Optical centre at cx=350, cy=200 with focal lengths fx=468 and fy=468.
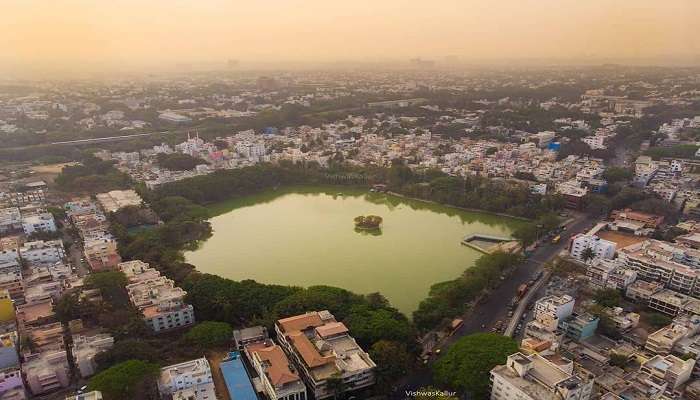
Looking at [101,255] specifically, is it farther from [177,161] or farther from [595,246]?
[595,246]

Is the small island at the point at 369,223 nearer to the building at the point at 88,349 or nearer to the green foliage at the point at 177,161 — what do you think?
the building at the point at 88,349

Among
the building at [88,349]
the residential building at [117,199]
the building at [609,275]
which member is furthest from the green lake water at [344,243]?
the building at [88,349]

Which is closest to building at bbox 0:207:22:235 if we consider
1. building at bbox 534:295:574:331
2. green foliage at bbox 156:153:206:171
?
green foliage at bbox 156:153:206:171

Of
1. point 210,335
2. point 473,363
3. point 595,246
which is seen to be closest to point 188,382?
point 210,335

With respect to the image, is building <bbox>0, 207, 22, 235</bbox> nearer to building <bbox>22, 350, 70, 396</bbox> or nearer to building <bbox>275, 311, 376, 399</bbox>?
building <bbox>22, 350, 70, 396</bbox>

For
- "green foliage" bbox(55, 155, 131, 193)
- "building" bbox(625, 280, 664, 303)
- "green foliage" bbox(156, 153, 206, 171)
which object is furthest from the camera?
"green foliage" bbox(156, 153, 206, 171)

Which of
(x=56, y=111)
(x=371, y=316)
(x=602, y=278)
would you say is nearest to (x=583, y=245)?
(x=602, y=278)
